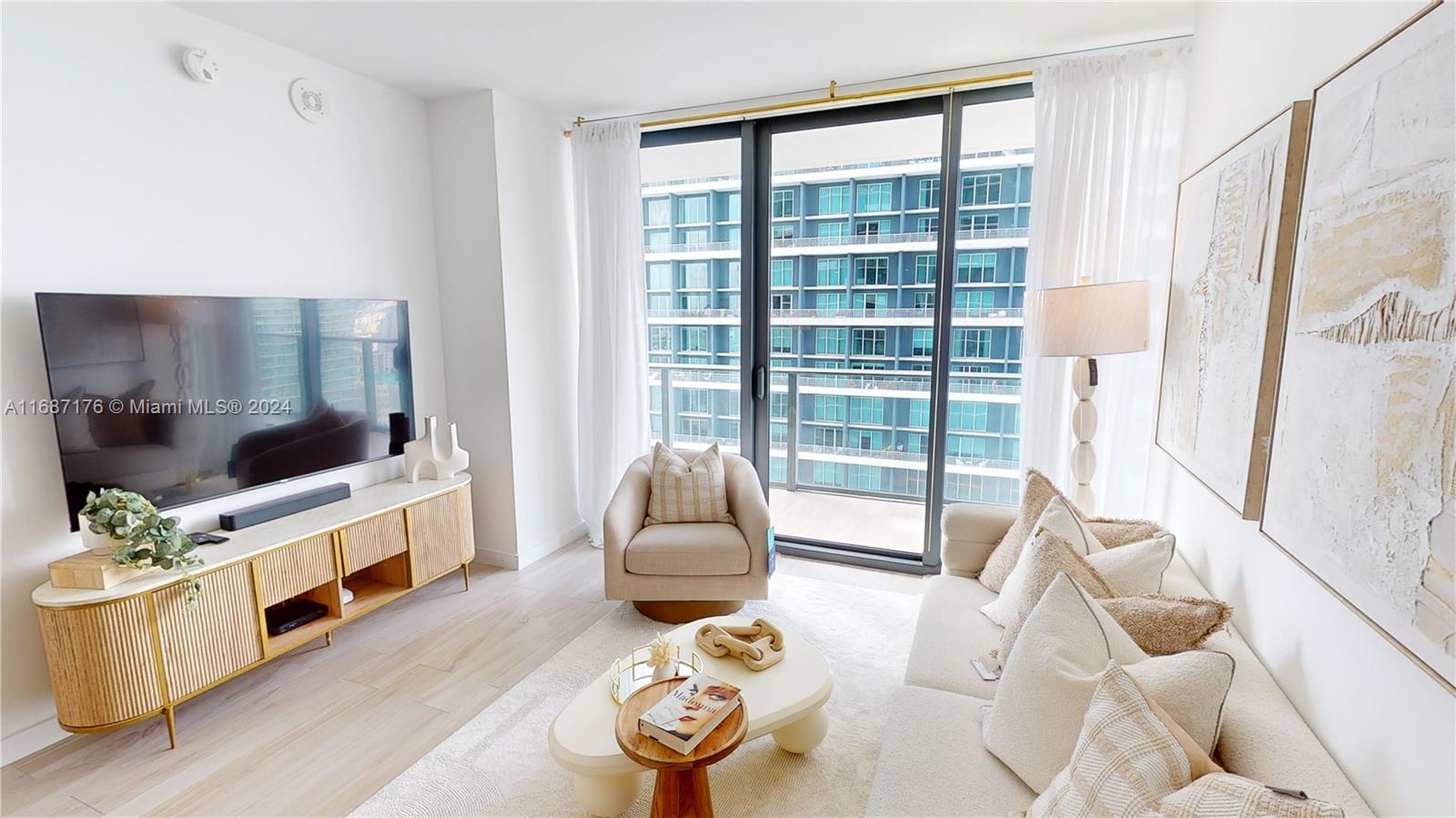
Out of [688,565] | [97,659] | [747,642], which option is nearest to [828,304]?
[688,565]

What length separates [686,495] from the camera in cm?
322

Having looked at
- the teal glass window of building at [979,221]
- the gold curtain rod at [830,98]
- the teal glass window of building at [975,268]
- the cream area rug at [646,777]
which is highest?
the gold curtain rod at [830,98]

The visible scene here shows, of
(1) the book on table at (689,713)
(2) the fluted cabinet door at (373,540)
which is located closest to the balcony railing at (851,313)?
(2) the fluted cabinet door at (373,540)

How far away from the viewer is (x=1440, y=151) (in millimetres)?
923

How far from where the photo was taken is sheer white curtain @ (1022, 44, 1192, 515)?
9.02 ft

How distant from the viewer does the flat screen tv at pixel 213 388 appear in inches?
85.1

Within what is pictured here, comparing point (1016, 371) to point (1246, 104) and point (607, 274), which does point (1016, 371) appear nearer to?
point (1246, 104)

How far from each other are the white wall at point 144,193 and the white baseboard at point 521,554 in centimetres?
88

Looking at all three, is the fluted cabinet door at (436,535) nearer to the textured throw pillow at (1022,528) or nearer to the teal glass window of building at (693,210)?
the teal glass window of building at (693,210)

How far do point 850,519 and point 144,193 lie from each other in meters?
3.70

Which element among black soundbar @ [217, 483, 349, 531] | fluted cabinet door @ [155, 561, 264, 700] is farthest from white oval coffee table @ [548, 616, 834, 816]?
black soundbar @ [217, 483, 349, 531]

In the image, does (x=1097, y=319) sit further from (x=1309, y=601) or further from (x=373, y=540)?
(x=373, y=540)

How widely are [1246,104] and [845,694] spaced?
233 cm

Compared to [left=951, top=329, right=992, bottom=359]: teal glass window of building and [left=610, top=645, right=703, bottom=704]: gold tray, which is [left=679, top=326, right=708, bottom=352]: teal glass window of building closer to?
[left=951, top=329, right=992, bottom=359]: teal glass window of building
